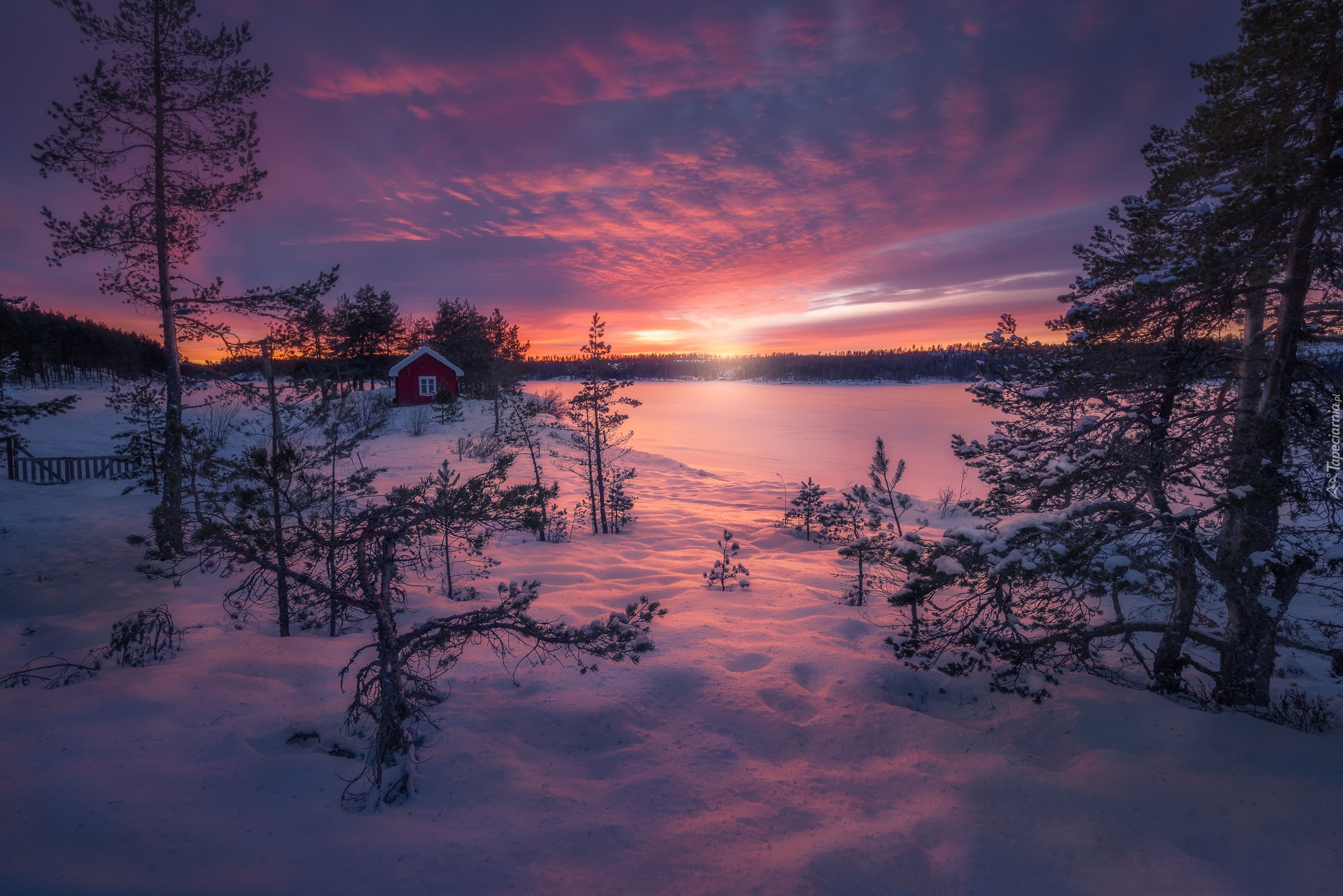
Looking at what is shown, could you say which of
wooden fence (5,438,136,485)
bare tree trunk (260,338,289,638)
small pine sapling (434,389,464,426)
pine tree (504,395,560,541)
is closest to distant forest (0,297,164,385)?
small pine sapling (434,389,464,426)

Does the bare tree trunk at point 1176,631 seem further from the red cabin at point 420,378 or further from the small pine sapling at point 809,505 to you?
the red cabin at point 420,378

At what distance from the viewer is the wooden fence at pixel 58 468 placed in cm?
1504

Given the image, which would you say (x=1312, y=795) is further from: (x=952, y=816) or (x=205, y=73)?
(x=205, y=73)

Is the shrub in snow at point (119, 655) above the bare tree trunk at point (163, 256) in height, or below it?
below

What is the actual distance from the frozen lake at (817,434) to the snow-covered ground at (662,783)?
17.2 meters

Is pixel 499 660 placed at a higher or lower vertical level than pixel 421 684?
lower

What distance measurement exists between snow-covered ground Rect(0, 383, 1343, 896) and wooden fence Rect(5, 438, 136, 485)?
1288 cm

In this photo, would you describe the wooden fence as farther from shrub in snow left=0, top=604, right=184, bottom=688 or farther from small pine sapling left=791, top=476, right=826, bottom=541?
small pine sapling left=791, top=476, right=826, bottom=541

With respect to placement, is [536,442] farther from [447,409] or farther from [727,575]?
[447,409]

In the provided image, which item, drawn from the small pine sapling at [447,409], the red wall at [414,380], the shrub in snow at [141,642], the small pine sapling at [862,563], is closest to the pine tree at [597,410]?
the small pine sapling at [862,563]

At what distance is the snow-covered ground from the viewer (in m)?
3.35

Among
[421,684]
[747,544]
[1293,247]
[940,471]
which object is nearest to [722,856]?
[421,684]

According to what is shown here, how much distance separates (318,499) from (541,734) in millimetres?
4001

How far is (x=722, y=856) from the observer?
3652mm
